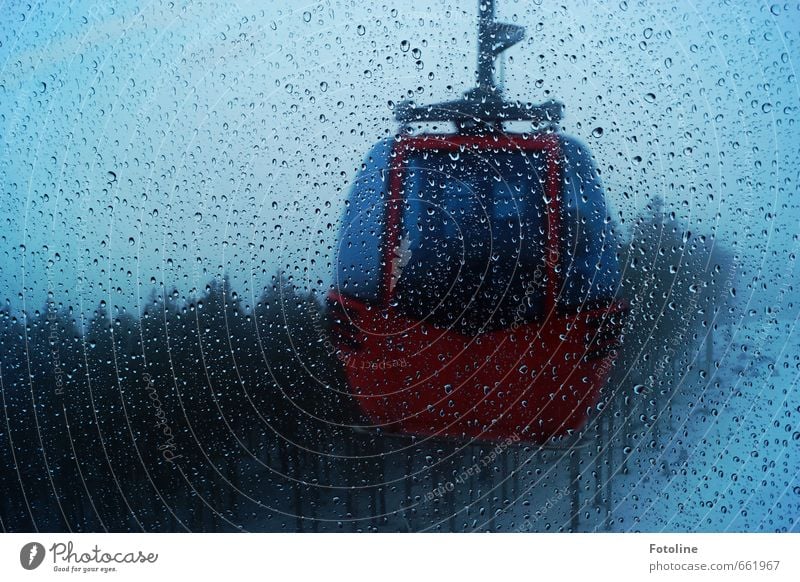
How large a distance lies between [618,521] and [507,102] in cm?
73

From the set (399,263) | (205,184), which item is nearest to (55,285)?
(205,184)

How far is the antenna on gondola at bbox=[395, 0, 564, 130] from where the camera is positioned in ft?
3.35

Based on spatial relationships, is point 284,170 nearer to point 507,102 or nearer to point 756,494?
point 507,102

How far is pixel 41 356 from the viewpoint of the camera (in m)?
1.07

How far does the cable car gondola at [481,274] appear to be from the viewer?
1033 millimetres
